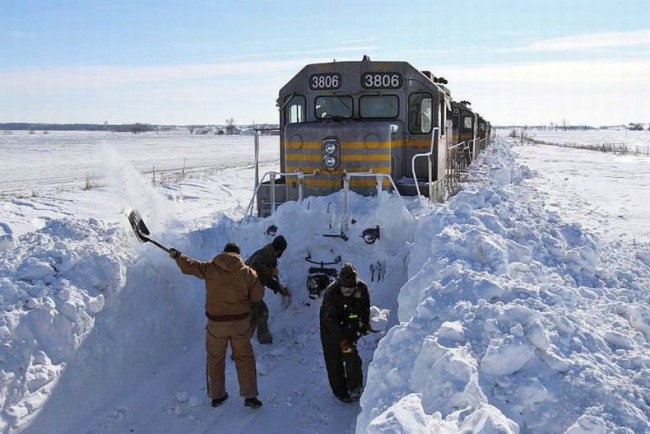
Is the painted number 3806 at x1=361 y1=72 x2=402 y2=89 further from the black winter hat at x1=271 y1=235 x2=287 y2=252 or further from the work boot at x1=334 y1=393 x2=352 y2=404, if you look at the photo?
the work boot at x1=334 y1=393 x2=352 y2=404

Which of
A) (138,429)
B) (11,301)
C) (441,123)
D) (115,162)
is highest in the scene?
(441,123)

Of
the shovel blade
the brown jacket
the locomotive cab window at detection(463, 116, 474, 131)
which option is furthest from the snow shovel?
the locomotive cab window at detection(463, 116, 474, 131)

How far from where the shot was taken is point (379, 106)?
9531 mm

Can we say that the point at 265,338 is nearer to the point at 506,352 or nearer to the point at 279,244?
the point at 279,244

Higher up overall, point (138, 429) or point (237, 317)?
point (237, 317)

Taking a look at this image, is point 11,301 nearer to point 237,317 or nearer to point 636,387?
point 237,317

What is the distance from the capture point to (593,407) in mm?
3201

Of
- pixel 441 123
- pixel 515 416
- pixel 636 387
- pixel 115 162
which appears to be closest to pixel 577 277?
pixel 636 387

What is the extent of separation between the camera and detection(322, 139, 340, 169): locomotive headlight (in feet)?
28.9

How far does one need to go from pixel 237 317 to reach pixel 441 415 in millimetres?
2732

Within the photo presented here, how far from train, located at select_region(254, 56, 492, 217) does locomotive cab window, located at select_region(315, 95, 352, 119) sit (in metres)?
0.02

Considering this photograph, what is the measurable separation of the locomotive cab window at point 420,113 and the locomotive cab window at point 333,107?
1.06 m

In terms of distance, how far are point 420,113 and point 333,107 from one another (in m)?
1.49

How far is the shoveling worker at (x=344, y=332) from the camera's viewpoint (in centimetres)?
564
